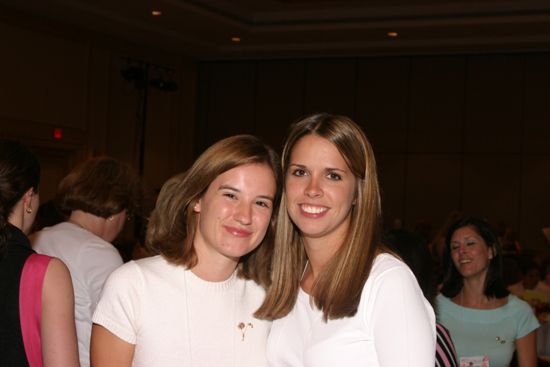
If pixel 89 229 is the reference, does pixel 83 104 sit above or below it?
above

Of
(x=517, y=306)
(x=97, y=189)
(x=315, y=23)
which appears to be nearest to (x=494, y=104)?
(x=315, y=23)

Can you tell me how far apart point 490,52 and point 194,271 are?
34.7ft

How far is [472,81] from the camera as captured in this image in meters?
12.0

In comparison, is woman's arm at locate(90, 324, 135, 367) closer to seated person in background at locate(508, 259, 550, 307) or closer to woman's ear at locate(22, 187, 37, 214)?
woman's ear at locate(22, 187, 37, 214)

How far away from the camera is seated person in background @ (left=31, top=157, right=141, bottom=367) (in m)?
3.05

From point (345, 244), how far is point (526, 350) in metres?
1.93

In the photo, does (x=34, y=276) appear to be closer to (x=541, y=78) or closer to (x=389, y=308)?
(x=389, y=308)

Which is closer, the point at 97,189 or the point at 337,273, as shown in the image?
the point at 337,273

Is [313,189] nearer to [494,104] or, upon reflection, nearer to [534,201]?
[534,201]

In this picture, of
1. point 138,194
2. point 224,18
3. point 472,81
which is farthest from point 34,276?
point 472,81

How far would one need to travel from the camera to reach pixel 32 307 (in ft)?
6.32

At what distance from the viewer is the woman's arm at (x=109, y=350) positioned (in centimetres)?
201

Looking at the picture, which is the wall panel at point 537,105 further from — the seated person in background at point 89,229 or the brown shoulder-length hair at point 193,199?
the brown shoulder-length hair at point 193,199

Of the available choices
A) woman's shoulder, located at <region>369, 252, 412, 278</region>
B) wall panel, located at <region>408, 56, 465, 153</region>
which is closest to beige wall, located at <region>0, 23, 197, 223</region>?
wall panel, located at <region>408, 56, 465, 153</region>
